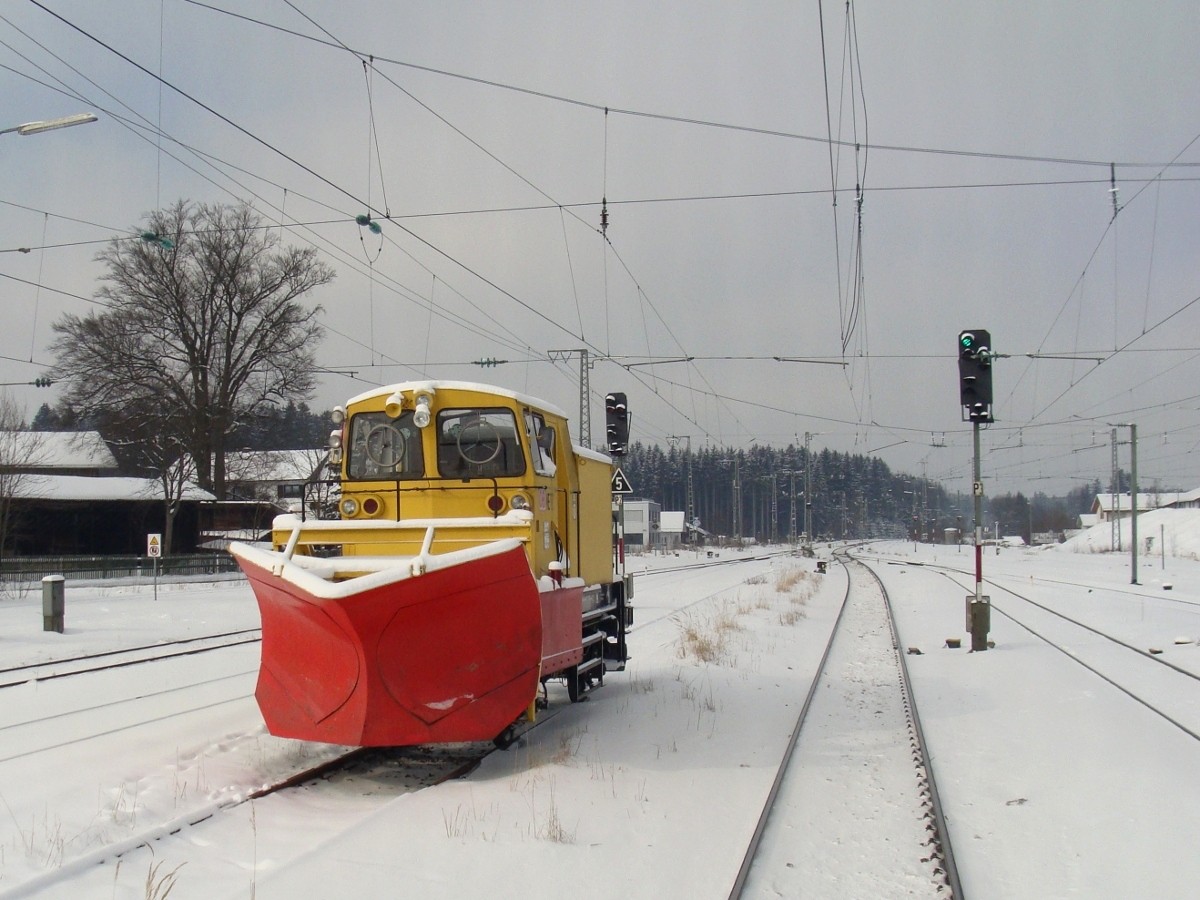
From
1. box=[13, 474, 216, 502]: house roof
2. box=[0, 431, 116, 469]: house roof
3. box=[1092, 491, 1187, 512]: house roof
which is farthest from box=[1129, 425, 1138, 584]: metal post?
box=[1092, 491, 1187, 512]: house roof

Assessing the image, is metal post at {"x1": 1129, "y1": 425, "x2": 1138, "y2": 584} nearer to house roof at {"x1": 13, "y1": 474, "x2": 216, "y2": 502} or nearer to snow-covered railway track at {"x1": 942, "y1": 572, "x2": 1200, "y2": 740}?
snow-covered railway track at {"x1": 942, "y1": 572, "x2": 1200, "y2": 740}

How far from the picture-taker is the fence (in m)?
32.1

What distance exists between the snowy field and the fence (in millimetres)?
20103

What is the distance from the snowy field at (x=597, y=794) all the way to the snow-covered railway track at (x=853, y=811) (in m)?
0.07

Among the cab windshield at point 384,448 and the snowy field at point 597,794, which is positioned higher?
the cab windshield at point 384,448

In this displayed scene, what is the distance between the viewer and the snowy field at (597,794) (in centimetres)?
553

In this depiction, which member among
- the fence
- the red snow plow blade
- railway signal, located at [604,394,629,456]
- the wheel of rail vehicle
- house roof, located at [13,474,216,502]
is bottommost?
the fence

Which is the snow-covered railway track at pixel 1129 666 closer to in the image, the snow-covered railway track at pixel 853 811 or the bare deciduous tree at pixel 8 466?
the snow-covered railway track at pixel 853 811

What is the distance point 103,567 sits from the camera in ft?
111

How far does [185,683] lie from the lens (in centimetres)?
1239

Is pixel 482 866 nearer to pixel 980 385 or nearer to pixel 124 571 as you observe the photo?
pixel 980 385

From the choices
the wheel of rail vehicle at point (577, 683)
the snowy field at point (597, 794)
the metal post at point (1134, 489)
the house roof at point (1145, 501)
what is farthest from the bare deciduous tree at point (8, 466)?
the house roof at point (1145, 501)

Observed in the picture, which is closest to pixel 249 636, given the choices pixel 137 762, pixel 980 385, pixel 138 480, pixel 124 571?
pixel 137 762

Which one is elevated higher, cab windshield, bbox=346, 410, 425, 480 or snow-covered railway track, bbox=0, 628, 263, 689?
cab windshield, bbox=346, 410, 425, 480
